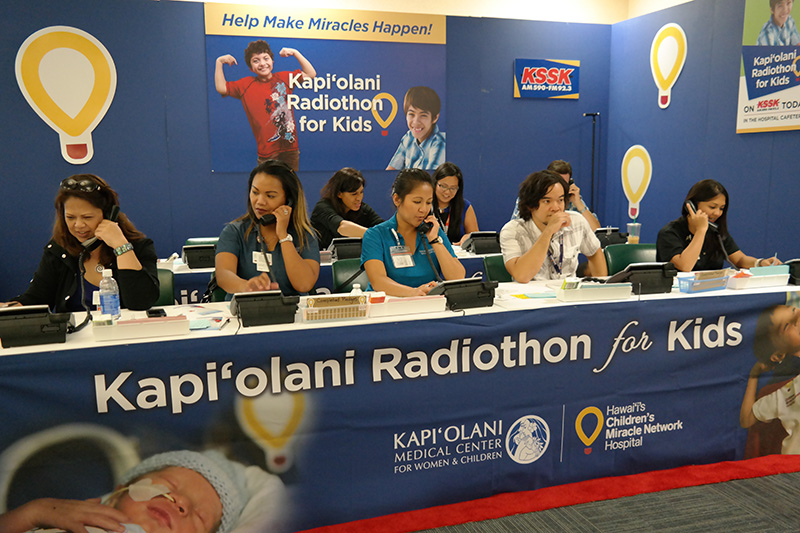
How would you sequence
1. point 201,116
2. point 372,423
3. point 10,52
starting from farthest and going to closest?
1. point 201,116
2. point 10,52
3. point 372,423

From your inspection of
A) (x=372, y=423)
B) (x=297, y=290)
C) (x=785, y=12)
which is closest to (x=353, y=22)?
(x=785, y=12)

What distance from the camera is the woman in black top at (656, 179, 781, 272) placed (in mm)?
3037

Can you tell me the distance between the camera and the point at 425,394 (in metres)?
2.06

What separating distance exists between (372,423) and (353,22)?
16.4ft

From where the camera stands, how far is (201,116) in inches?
226

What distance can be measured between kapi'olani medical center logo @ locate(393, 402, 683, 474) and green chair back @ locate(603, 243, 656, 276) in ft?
4.26

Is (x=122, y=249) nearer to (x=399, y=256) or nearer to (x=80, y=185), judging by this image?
(x=80, y=185)

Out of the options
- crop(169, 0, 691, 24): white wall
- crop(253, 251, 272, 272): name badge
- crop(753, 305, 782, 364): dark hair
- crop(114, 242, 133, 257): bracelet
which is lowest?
crop(753, 305, 782, 364): dark hair

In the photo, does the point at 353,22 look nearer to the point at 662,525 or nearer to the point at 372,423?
the point at 372,423

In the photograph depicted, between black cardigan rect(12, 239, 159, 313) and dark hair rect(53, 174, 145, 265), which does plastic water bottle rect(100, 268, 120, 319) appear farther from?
dark hair rect(53, 174, 145, 265)

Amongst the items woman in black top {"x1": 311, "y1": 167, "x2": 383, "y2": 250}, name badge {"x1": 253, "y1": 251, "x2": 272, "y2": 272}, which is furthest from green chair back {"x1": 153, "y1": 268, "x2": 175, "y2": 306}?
woman in black top {"x1": 311, "y1": 167, "x2": 383, "y2": 250}

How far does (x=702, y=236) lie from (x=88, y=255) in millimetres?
2967

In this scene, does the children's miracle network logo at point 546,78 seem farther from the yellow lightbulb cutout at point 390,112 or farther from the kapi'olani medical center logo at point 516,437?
the kapi'olani medical center logo at point 516,437

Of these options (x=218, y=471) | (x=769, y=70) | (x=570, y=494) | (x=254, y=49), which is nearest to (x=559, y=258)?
(x=570, y=494)
